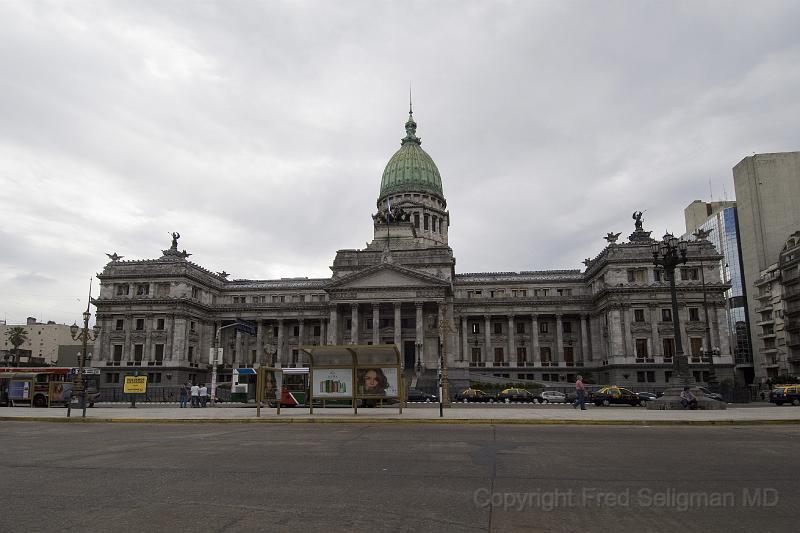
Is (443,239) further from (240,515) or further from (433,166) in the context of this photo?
(240,515)

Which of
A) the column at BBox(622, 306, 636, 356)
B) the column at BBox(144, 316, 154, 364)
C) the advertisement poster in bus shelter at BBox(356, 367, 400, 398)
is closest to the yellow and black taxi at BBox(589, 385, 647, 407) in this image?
the advertisement poster in bus shelter at BBox(356, 367, 400, 398)

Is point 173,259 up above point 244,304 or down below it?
above

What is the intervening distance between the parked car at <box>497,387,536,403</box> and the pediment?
76.2ft

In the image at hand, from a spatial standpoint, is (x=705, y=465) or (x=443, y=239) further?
(x=443, y=239)

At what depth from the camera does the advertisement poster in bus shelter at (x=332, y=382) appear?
30188mm

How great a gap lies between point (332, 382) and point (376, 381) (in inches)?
95.5

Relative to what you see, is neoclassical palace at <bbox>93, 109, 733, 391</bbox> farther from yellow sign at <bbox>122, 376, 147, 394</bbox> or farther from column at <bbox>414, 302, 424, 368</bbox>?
yellow sign at <bbox>122, 376, 147, 394</bbox>

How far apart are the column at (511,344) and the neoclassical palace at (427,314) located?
0.48ft

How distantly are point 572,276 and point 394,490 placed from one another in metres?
78.0

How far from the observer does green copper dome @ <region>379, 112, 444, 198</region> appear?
3848 inches

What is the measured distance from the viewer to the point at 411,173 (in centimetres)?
9856

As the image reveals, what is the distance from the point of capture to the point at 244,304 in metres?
85.4

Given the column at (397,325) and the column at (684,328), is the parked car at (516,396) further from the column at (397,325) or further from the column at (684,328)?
the column at (684,328)

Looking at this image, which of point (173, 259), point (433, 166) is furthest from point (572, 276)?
point (173, 259)
